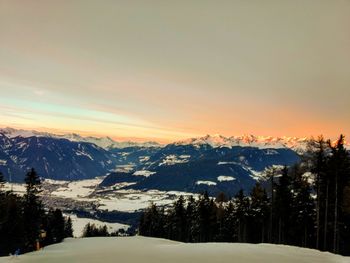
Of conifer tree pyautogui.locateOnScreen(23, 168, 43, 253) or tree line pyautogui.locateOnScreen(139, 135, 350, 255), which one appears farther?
conifer tree pyautogui.locateOnScreen(23, 168, 43, 253)

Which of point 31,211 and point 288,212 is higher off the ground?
point 288,212

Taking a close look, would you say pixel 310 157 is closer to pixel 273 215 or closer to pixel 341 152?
pixel 341 152

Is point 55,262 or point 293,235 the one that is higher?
point 55,262

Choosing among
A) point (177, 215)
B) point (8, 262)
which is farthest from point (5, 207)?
point (8, 262)

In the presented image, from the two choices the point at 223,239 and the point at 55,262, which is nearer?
the point at 55,262

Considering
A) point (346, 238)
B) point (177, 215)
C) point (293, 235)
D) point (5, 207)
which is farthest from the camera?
point (177, 215)

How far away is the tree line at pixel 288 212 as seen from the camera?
169ft

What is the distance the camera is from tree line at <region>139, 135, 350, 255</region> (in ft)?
169

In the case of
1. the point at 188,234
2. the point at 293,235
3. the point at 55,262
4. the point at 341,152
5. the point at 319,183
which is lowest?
the point at 188,234

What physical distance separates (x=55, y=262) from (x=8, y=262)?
473 centimetres

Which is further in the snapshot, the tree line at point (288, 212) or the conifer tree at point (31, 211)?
the conifer tree at point (31, 211)

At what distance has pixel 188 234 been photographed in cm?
11169

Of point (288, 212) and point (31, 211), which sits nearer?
Result: point (288, 212)

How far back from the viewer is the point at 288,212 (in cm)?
7056
